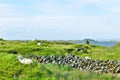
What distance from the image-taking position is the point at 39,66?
2655 centimetres

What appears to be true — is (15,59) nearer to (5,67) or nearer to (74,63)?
(5,67)

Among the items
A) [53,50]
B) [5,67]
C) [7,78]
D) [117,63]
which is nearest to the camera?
[7,78]

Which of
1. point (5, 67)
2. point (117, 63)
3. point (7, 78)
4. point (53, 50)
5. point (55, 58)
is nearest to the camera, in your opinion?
point (7, 78)

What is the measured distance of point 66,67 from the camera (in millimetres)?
31016

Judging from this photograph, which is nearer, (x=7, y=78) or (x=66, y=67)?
(x=7, y=78)

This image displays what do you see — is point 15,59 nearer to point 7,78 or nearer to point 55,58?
point 7,78

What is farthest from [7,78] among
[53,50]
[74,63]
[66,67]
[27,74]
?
[53,50]

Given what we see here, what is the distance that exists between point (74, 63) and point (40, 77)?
34.6 feet

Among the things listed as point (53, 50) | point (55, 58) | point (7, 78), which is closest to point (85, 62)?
point (55, 58)

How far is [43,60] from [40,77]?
1312 centimetres

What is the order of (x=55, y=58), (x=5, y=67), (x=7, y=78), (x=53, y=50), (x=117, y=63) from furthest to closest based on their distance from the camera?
(x=53, y=50), (x=55, y=58), (x=117, y=63), (x=5, y=67), (x=7, y=78)

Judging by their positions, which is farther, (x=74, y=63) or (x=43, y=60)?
(x=43, y=60)

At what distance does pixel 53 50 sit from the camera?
52.5 metres

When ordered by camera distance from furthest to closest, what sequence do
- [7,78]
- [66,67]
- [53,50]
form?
[53,50] < [66,67] < [7,78]
